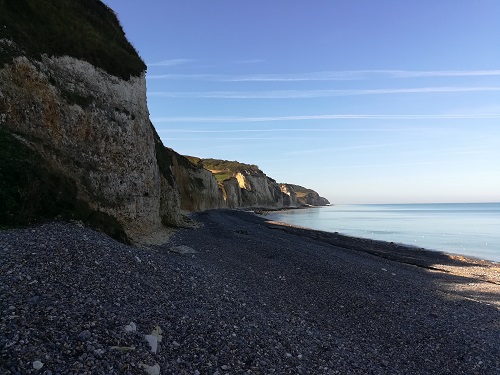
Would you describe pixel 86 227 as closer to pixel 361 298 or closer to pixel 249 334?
pixel 249 334

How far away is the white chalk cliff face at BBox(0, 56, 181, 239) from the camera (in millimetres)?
17109

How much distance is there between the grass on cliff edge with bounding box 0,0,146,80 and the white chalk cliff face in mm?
705

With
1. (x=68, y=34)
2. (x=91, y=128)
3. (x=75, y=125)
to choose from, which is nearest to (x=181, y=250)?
(x=91, y=128)

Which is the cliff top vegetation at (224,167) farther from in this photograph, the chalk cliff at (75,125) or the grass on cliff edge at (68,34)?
the chalk cliff at (75,125)

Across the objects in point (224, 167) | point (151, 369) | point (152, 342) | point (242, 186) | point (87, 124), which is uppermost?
point (224, 167)

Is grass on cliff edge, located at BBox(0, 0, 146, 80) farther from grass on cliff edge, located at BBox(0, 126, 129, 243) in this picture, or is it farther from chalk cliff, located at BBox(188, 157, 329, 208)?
chalk cliff, located at BBox(188, 157, 329, 208)

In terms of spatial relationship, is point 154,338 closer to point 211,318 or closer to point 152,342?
point 152,342

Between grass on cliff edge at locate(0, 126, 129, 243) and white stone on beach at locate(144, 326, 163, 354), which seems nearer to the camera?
white stone on beach at locate(144, 326, 163, 354)

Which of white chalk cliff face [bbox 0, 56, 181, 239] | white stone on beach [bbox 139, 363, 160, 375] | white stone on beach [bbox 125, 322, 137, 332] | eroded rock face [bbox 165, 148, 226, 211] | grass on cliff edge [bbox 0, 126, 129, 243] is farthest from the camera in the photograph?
eroded rock face [bbox 165, 148, 226, 211]

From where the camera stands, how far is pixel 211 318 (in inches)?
355

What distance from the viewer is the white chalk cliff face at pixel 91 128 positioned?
17.1 meters

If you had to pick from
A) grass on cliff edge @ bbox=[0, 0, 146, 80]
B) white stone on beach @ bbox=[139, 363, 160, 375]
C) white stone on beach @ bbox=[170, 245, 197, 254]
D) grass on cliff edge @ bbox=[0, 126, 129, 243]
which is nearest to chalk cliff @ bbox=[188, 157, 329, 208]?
grass on cliff edge @ bbox=[0, 0, 146, 80]

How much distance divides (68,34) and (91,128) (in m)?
6.89

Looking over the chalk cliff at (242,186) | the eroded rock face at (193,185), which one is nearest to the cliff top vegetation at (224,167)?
the chalk cliff at (242,186)
